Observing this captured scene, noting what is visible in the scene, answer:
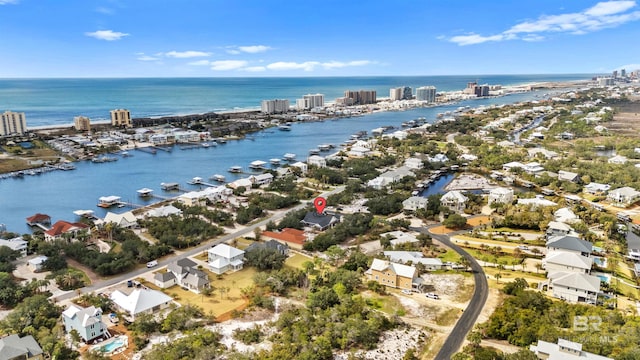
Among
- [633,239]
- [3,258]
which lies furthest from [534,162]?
[3,258]

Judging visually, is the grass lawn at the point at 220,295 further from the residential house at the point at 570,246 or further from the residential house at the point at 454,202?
the residential house at the point at 454,202

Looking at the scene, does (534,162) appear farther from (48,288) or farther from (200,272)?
(48,288)

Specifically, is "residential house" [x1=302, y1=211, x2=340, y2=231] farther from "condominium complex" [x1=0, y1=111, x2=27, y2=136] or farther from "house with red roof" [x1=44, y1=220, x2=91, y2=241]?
"condominium complex" [x1=0, y1=111, x2=27, y2=136]

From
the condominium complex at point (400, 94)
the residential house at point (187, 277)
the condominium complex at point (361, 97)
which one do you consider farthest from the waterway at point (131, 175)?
the condominium complex at point (400, 94)

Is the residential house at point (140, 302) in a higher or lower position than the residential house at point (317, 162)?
lower

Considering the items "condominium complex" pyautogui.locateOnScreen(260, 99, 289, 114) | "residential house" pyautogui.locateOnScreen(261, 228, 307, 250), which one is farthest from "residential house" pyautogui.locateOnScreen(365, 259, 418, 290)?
"condominium complex" pyautogui.locateOnScreen(260, 99, 289, 114)
